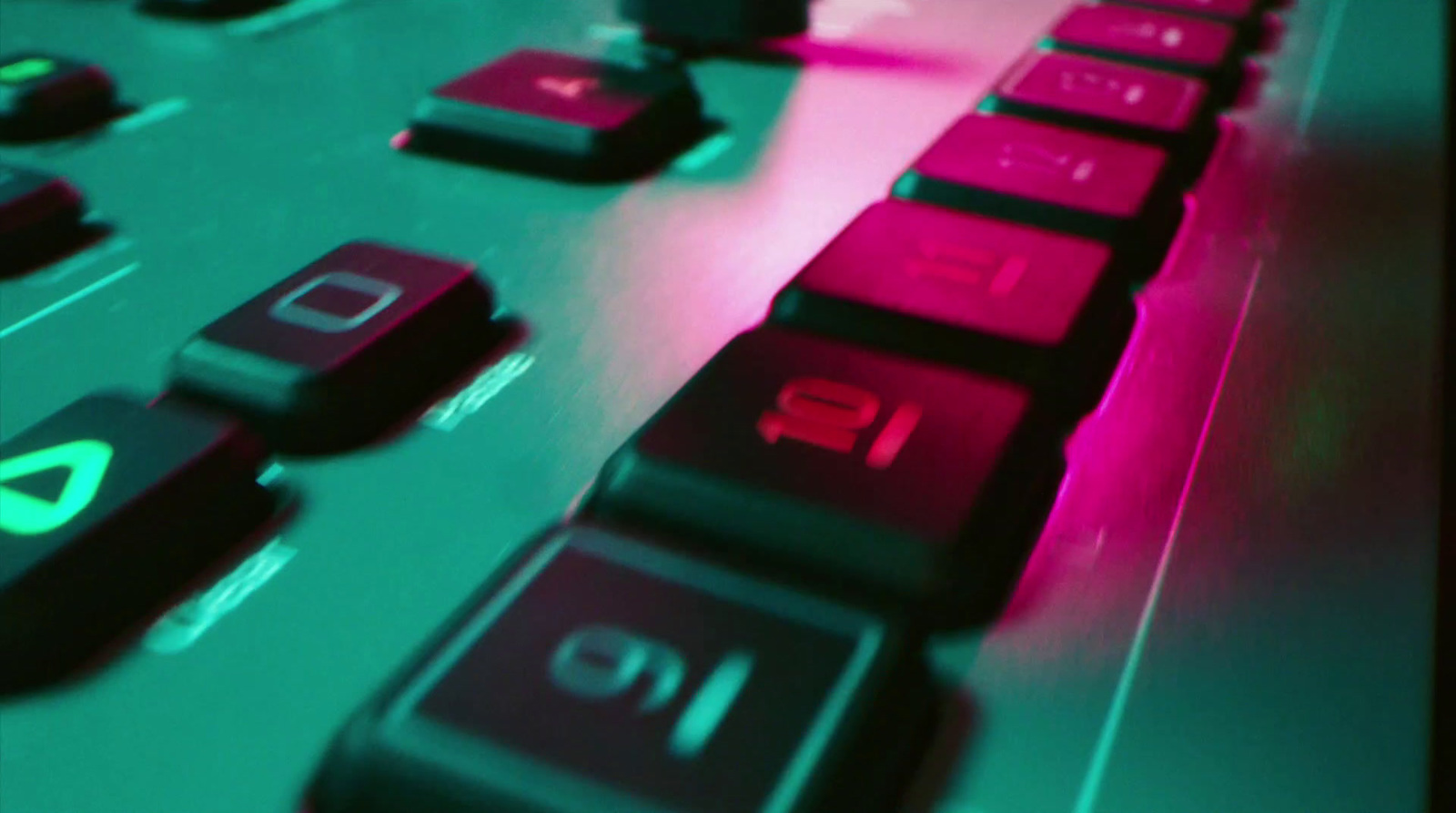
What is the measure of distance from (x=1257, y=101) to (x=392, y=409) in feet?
1.24

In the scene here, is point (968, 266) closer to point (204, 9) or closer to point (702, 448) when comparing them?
point (702, 448)

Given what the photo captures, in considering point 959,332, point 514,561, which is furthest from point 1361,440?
point 514,561

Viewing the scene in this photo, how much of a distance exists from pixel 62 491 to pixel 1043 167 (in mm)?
288

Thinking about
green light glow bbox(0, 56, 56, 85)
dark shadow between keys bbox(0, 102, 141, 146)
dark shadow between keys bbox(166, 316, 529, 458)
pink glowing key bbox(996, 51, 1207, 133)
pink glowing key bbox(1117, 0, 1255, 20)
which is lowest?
dark shadow between keys bbox(166, 316, 529, 458)

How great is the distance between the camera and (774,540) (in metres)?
0.24

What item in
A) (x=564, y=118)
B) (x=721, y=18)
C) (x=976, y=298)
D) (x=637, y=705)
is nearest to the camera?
(x=637, y=705)

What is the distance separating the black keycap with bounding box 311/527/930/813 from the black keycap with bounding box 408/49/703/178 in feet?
0.73

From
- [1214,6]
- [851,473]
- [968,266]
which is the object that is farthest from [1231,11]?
[851,473]

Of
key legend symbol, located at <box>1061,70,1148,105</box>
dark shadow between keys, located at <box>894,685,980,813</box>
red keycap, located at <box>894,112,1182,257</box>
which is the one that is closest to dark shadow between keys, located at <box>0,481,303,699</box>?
dark shadow between keys, located at <box>894,685,980,813</box>

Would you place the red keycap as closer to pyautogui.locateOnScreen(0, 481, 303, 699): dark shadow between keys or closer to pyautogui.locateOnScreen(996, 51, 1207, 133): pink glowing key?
pyautogui.locateOnScreen(996, 51, 1207, 133): pink glowing key

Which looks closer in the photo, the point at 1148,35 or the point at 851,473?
the point at 851,473

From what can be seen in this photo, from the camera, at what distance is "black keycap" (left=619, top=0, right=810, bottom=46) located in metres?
0.52

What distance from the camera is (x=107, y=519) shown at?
0.76ft

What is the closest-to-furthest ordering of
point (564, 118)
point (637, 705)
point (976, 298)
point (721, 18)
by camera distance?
point (637, 705), point (976, 298), point (564, 118), point (721, 18)
